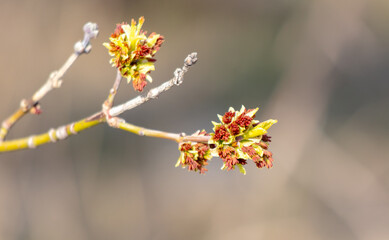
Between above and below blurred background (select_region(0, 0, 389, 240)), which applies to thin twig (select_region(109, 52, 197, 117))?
below

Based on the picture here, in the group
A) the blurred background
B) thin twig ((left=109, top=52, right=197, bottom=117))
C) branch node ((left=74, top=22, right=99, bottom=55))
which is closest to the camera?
thin twig ((left=109, top=52, right=197, bottom=117))

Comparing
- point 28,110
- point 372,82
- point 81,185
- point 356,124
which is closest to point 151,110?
point 81,185

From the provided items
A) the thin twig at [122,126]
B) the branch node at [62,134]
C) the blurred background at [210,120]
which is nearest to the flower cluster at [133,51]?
the thin twig at [122,126]

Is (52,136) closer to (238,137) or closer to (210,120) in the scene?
(238,137)

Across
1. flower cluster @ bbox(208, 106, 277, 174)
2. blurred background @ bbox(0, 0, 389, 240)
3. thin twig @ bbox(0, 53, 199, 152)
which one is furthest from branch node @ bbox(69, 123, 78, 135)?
blurred background @ bbox(0, 0, 389, 240)

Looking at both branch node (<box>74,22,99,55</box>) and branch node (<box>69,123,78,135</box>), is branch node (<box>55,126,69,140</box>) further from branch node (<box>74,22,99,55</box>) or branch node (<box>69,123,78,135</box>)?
branch node (<box>74,22,99,55</box>)
